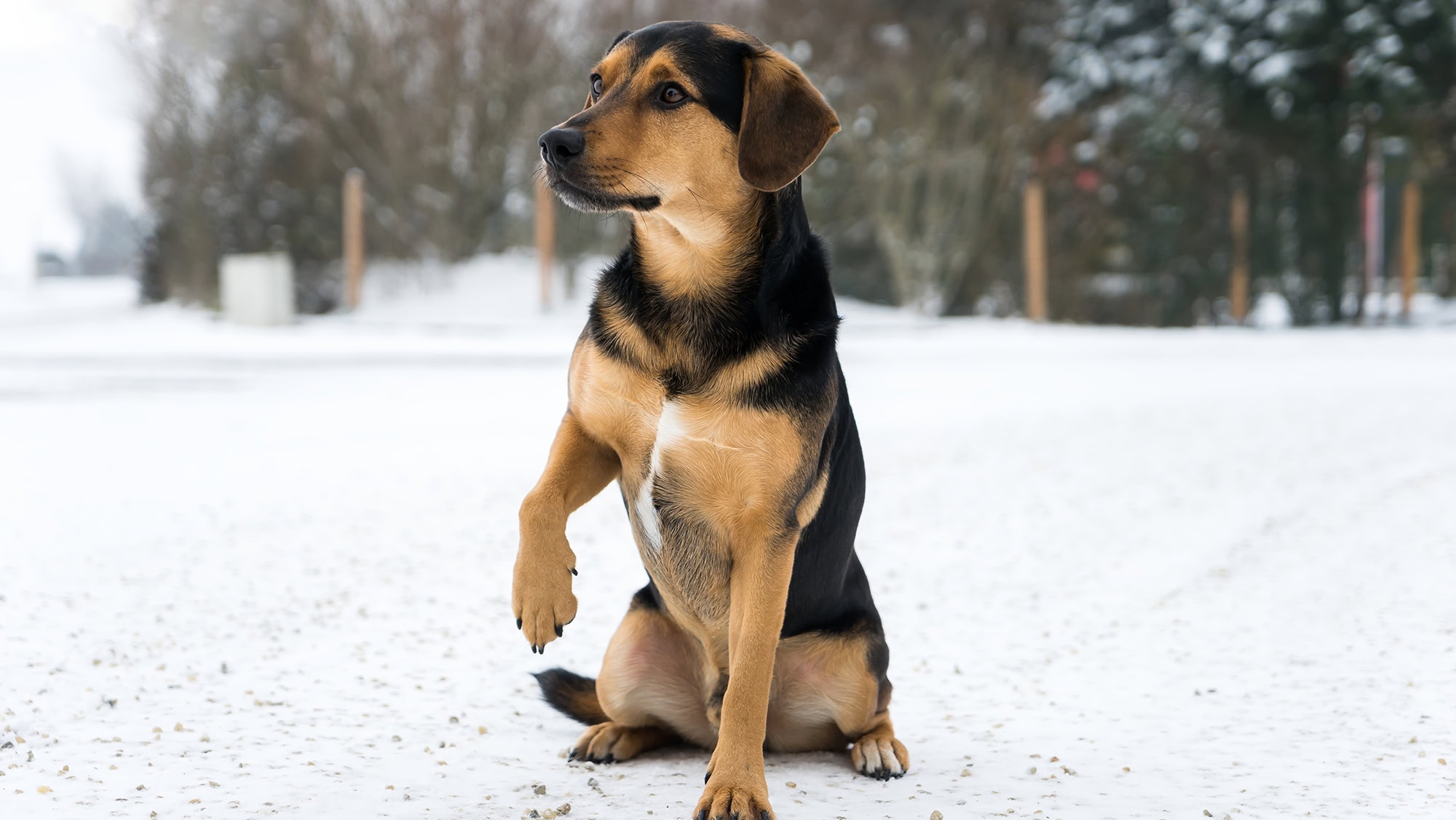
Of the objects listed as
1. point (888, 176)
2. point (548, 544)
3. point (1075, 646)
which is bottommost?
point (1075, 646)

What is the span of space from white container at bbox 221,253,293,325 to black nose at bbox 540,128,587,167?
17698mm

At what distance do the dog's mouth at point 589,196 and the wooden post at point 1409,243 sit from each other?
20.9m

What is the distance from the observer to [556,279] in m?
20.7

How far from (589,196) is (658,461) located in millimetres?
583

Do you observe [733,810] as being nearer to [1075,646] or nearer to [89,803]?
[89,803]

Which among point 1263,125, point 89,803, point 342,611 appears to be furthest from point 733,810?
point 1263,125

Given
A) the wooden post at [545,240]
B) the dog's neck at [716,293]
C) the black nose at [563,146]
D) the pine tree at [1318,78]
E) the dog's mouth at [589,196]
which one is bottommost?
the dog's neck at [716,293]

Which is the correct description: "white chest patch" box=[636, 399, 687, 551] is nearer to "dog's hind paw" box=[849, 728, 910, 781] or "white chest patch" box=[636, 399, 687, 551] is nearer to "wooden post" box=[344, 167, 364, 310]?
"dog's hind paw" box=[849, 728, 910, 781]

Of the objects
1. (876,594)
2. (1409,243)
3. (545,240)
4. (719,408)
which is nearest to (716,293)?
(719,408)

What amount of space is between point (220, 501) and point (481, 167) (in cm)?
1502

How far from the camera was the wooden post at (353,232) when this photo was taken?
2056 cm

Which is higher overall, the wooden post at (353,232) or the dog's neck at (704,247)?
the wooden post at (353,232)

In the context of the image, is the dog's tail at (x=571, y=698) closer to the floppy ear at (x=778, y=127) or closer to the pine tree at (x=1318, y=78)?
the floppy ear at (x=778, y=127)

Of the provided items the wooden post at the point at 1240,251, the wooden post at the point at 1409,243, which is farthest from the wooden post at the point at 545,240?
the wooden post at the point at 1409,243
